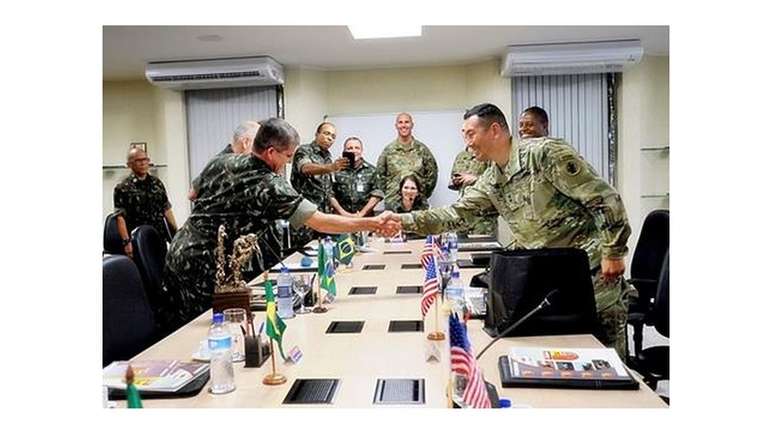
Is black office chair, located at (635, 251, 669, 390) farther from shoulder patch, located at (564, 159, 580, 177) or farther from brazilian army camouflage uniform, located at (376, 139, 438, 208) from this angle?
brazilian army camouflage uniform, located at (376, 139, 438, 208)

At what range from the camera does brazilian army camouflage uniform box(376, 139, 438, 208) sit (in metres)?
5.18

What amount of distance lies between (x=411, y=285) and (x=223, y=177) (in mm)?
831

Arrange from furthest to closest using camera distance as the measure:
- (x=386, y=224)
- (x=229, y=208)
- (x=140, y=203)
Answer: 1. (x=140, y=203)
2. (x=386, y=224)
3. (x=229, y=208)

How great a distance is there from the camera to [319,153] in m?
4.40

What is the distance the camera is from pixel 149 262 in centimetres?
255

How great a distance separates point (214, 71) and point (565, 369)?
453cm

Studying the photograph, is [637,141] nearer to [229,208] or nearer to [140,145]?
[229,208]

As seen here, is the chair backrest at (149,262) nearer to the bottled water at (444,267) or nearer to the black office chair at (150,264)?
the black office chair at (150,264)

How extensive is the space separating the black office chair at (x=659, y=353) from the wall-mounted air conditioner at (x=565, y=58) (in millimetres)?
3078

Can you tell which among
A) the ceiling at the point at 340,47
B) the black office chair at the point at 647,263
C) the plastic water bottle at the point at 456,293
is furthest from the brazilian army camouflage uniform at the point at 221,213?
the ceiling at the point at 340,47

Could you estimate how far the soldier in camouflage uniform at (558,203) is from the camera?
2049 mm

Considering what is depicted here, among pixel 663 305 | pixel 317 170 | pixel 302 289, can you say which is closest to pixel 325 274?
pixel 302 289

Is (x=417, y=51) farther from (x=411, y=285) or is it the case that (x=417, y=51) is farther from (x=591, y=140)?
(x=411, y=285)
